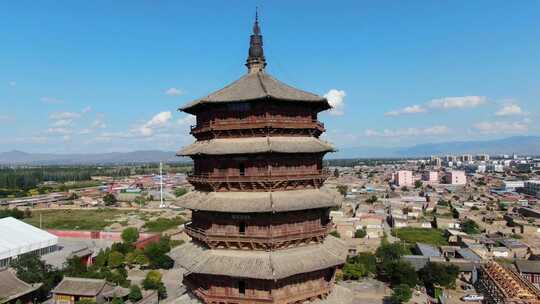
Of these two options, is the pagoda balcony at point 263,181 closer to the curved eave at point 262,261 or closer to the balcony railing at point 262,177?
the balcony railing at point 262,177

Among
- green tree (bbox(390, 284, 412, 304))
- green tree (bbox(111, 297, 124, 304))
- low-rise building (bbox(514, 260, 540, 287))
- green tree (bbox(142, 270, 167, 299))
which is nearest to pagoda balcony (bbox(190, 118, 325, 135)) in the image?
green tree (bbox(111, 297, 124, 304))

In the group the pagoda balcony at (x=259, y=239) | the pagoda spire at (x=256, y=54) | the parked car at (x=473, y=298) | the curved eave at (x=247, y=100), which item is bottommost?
the parked car at (x=473, y=298)

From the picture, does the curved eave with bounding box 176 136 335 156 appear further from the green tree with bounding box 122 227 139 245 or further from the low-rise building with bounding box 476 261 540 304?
the green tree with bounding box 122 227 139 245

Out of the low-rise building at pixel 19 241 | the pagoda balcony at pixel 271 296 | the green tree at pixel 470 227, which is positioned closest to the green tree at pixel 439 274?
the green tree at pixel 470 227

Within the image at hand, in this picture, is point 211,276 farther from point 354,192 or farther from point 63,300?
point 354,192

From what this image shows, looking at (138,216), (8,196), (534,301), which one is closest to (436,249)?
(534,301)

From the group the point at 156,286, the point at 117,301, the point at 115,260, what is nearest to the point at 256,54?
the point at 117,301
